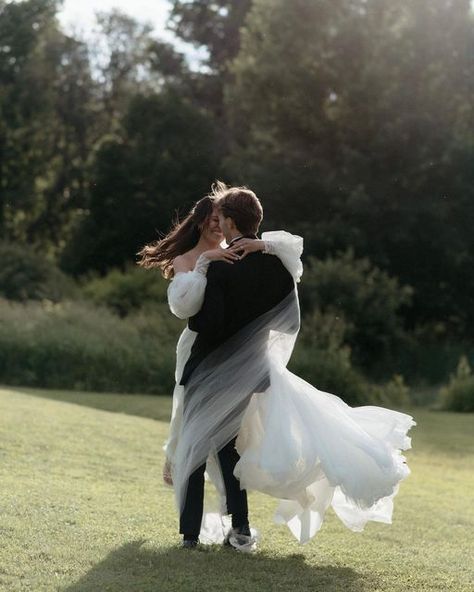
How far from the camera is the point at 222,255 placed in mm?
5211

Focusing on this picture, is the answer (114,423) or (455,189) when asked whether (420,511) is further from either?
(455,189)

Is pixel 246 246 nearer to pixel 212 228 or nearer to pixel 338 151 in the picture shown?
pixel 212 228

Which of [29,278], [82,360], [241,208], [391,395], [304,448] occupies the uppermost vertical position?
[241,208]

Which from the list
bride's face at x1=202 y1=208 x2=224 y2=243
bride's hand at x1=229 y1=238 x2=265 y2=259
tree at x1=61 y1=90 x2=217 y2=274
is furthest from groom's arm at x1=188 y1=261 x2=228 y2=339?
tree at x1=61 y1=90 x2=217 y2=274

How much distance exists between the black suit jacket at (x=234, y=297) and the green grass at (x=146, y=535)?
A: 1.02m

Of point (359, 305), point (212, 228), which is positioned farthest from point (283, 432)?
point (359, 305)

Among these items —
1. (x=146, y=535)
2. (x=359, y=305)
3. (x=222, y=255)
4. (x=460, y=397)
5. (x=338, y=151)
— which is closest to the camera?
(x=222, y=255)

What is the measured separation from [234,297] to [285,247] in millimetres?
379

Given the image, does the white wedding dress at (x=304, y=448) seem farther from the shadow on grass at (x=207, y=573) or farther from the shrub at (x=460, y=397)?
the shrub at (x=460, y=397)

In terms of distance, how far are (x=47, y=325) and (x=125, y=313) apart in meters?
6.62

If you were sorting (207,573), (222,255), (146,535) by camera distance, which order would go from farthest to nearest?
(146,535)
(222,255)
(207,573)

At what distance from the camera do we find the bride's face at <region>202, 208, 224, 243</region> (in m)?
5.64

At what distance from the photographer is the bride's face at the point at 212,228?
5.64 m

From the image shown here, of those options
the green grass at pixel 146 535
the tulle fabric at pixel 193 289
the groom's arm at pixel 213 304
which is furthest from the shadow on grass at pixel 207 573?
the groom's arm at pixel 213 304
